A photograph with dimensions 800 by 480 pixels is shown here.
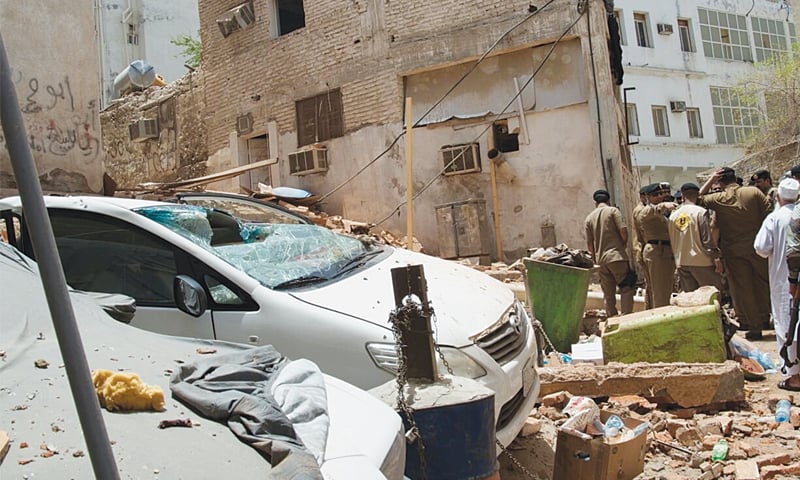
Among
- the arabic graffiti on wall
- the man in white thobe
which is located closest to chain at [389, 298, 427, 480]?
the man in white thobe

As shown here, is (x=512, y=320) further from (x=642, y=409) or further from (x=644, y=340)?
(x=644, y=340)

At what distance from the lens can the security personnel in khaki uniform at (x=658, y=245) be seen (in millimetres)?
8484

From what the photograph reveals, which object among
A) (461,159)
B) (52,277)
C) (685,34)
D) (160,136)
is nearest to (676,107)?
(685,34)

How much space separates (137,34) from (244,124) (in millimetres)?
18902

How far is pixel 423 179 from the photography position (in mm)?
13828

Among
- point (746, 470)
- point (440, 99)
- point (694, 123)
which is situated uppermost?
point (694, 123)

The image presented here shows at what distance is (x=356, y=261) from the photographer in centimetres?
472

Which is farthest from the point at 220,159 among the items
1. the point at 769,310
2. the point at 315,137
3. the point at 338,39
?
the point at 769,310

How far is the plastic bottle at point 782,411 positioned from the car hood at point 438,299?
2.05 meters

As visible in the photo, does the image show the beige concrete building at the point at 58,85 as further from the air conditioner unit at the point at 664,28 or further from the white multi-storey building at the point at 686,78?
the air conditioner unit at the point at 664,28

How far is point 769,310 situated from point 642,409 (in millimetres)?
3696

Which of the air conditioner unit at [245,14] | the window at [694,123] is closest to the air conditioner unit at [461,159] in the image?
the air conditioner unit at [245,14]

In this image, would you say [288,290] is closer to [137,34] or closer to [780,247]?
[780,247]

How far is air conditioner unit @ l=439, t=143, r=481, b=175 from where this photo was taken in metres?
13.1
